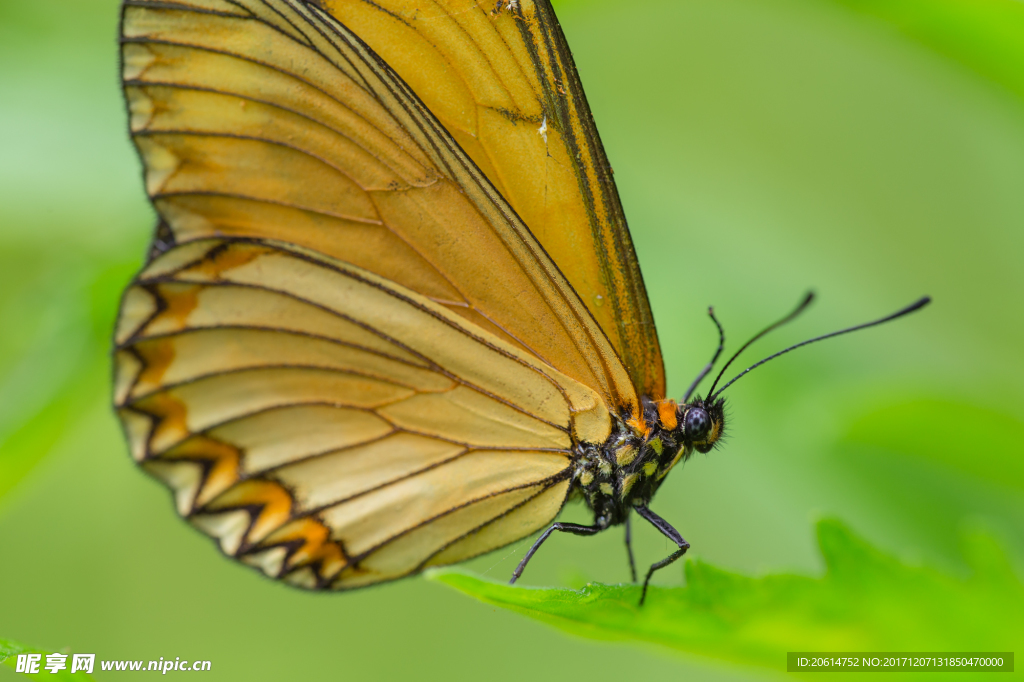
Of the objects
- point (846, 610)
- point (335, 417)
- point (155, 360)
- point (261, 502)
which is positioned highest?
point (155, 360)

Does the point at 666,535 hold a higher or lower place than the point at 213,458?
lower

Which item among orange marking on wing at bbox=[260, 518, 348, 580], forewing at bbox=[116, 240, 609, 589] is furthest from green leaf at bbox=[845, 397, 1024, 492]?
orange marking on wing at bbox=[260, 518, 348, 580]

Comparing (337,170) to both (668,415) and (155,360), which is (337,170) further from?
(668,415)

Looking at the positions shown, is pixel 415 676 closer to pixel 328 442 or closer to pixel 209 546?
pixel 209 546

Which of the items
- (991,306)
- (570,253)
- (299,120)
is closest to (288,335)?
(299,120)

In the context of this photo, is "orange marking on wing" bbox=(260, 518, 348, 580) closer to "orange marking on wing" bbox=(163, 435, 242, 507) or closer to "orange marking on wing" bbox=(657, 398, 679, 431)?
"orange marking on wing" bbox=(163, 435, 242, 507)

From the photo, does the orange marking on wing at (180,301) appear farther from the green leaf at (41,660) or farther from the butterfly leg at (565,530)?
the butterfly leg at (565,530)

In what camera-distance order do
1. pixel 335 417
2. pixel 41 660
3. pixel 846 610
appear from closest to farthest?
pixel 846 610 → pixel 41 660 → pixel 335 417

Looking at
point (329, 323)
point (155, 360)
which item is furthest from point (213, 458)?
point (329, 323)
